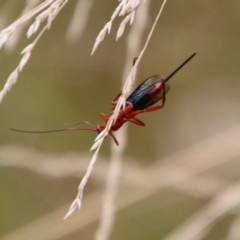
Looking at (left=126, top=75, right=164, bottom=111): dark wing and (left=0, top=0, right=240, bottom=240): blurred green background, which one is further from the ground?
(left=126, top=75, right=164, bottom=111): dark wing

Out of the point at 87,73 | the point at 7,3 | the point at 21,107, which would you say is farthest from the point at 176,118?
the point at 7,3

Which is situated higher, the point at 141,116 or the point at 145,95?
the point at 145,95

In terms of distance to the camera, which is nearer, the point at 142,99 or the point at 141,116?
the point at 142,99

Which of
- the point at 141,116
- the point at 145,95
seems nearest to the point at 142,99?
the point at 145,95

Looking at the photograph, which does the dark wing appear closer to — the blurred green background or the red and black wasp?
the red and black wasp

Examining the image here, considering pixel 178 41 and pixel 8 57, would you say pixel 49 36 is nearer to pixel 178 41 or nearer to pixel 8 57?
pixel 8 57

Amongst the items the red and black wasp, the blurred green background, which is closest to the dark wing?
the red and black wasp

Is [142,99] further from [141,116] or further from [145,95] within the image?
[141,116]

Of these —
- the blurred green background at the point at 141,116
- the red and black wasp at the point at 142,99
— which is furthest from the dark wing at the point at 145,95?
the blurred green background at the point at 141,116

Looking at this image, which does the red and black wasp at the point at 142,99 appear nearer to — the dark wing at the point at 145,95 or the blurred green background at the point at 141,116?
the dark wing at the point at 145,95
